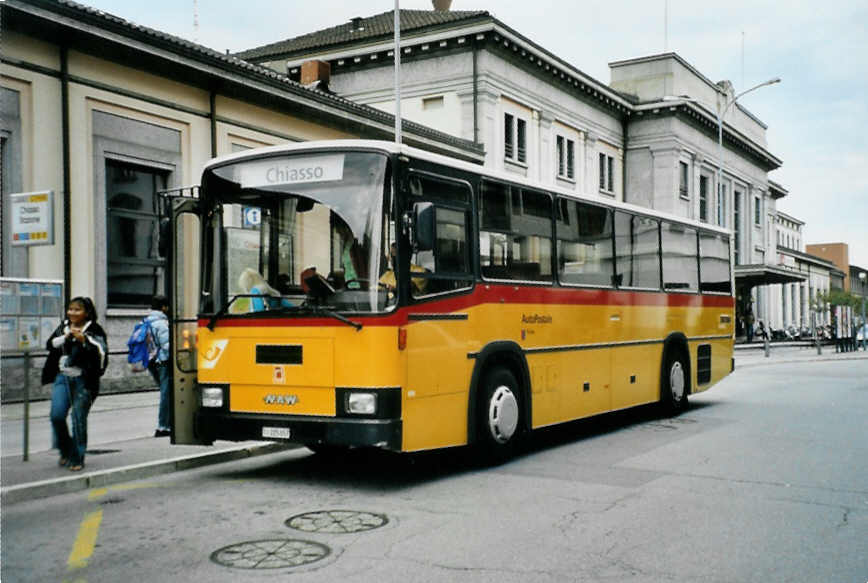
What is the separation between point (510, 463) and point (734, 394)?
1097 cm

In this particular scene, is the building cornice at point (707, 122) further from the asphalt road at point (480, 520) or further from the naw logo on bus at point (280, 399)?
the naw logo on bus at point (280, 399)

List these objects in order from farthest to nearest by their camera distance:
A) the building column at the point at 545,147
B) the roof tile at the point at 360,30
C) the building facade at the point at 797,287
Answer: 1. the building facade at the point at 797,287
2. the building column at the point at 545,147
3. the roof tile at the point at 360,30

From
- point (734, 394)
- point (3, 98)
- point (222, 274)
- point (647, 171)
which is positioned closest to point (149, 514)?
point (222, 274)

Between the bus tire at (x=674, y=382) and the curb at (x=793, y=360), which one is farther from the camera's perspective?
the curb at (x=793, y=360)

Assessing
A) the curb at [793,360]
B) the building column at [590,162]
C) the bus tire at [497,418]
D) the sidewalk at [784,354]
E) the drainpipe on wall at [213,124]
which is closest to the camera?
the bus tire at [497,418]

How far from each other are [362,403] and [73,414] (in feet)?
9.96

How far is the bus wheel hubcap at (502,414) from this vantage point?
9547 millimetres

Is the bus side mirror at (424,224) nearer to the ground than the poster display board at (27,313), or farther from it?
farther from it

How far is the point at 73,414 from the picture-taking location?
29.3 feet

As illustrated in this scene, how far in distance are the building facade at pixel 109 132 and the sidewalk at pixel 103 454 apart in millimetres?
2996

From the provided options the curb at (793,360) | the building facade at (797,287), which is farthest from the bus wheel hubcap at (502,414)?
the building facade at (797,287)

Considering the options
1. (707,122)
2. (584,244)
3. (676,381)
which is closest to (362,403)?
(584,244)

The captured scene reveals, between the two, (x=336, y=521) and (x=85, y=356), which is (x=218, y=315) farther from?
(x=336, y=521)

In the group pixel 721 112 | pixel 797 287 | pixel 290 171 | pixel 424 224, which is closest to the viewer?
pixel 424 224
